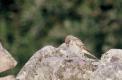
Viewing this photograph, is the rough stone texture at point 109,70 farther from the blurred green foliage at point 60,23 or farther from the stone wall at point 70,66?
the blurred green foliage at point 60,23

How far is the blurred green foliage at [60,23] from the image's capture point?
194 inches

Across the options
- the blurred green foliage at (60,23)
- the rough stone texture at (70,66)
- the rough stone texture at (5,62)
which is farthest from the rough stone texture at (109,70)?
the blurred green foliage at (60,23)

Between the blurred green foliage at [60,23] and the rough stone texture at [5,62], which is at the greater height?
the blurred green foliage at [60,23]

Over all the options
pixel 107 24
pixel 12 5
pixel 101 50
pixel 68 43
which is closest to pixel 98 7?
pixel 107 24

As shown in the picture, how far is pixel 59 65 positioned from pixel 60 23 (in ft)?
13.1

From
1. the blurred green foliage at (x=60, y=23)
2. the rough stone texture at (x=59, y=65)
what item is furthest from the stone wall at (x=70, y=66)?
the blurred green foliage at (x=60, y=23)

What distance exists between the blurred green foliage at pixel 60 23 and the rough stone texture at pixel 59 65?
359 centimetres

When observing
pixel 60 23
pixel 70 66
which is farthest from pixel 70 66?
pixel 60 23

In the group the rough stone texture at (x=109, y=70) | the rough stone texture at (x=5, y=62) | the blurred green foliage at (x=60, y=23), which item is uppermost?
the blurred green foliage at (x=60, y=23)

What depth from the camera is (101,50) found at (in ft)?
15.7

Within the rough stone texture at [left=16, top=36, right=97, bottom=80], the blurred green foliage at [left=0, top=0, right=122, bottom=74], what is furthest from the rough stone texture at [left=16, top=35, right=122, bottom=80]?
the blurred green foliage at [left=0, top=0, right=122, bottom=74]

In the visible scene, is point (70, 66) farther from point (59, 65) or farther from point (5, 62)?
point (5, 62)

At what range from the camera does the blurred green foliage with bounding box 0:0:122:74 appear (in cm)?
492

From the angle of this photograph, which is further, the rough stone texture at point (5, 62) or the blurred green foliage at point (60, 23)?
the blurred green foliage at point (60, 23)
